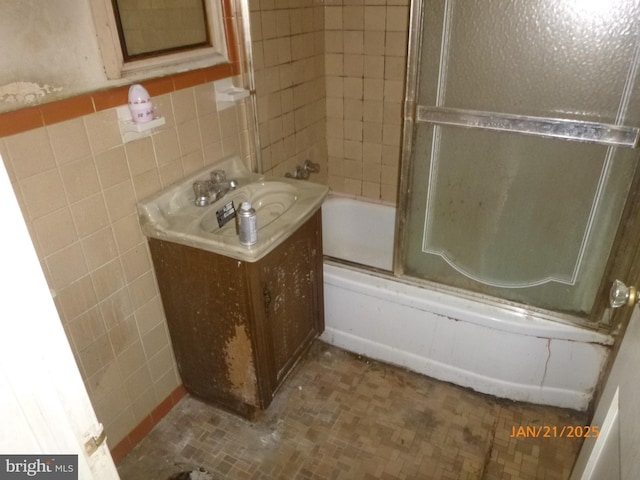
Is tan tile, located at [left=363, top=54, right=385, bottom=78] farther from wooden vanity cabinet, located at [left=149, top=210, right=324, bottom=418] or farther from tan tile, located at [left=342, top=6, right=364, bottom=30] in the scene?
wooden vanity cabinet, located at [left=149, top=210, right=324, bottom=418]

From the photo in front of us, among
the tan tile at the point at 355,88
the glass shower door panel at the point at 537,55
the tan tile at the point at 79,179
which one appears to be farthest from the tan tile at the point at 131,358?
the tan tile at the point at 355,88

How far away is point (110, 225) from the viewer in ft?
4.88

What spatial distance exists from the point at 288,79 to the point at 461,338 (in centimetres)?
145

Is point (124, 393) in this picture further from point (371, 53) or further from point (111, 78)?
point (371, 53)

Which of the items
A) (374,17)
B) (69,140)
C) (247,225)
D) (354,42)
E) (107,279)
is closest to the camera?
(69,140)

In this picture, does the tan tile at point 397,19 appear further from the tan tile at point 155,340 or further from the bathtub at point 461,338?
the tan tile at point 155,340

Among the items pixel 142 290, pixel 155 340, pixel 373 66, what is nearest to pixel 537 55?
pixel 373 66

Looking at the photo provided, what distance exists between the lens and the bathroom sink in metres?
1.47

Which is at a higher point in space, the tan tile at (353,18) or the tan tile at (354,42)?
the tan tile at (353,18)

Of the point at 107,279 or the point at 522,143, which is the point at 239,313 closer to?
the point at 107,279

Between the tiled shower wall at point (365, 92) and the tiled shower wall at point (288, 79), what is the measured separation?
78 mm

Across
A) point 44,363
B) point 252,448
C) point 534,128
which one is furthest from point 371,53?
point 44,363

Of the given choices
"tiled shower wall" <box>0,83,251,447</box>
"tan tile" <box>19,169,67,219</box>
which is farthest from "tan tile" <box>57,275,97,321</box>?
"tan tile" <box>19,169,67,219</box>

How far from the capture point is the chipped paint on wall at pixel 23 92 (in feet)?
3.73
